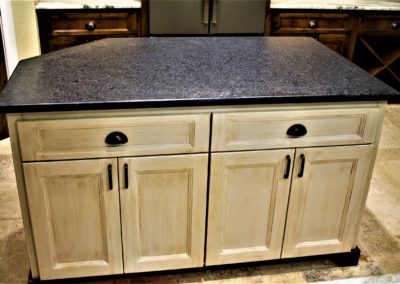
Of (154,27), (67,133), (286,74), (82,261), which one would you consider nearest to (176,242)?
(82,261)

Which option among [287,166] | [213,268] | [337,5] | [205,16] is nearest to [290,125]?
[287,166]

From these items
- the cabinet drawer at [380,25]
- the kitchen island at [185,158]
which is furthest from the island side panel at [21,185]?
the cabinet drawer at [380,25]

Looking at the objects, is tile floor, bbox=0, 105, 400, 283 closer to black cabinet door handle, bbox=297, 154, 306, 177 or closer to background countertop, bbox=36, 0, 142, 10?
black cabinet door handle, bbox=297, 154, 306, 177

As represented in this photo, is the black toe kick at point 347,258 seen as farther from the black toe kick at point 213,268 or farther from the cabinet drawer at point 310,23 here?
the cabinet drawer at point 310,23

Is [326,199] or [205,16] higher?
[205,16]

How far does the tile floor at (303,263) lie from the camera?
2.03 meters

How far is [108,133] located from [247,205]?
2.07 ft

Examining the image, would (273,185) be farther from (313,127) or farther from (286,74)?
(286,74)

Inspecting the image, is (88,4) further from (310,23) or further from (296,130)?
(296,130)

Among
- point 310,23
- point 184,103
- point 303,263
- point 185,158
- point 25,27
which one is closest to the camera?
point 184,103

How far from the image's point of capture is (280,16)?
3736 millimetres

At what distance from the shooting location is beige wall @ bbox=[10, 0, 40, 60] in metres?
3.22

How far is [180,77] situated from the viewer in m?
1.81

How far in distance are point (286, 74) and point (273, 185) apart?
1.49 feet
